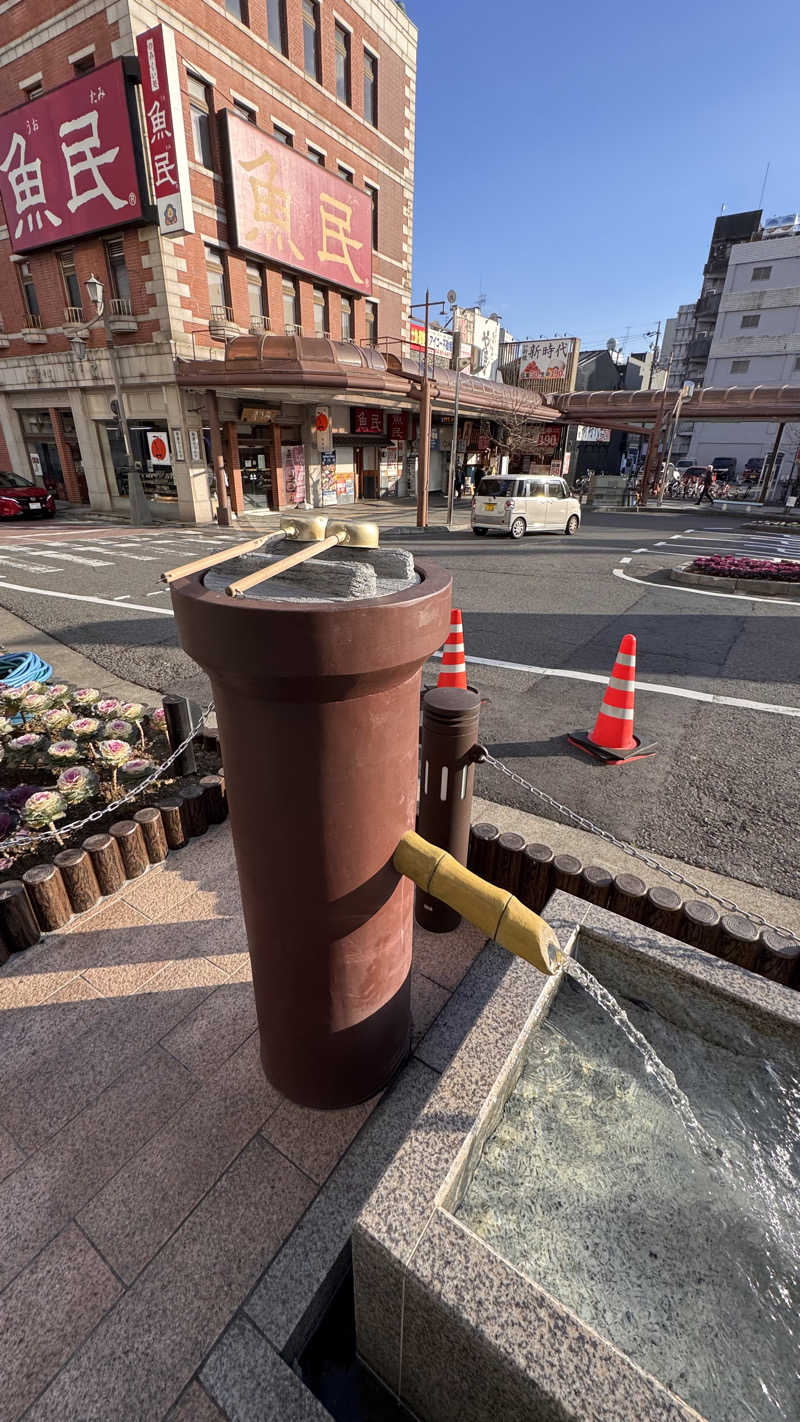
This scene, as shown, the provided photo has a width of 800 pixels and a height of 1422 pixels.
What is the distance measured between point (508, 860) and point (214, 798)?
6.52 ft

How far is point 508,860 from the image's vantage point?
328 cm

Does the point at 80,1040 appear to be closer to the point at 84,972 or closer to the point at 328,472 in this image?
the point at 84,972

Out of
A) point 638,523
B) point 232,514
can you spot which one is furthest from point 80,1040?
point 638,523

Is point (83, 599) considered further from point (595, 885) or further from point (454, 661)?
point (595, 885)

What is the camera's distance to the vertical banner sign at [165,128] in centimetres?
1504

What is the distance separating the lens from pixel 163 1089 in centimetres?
245

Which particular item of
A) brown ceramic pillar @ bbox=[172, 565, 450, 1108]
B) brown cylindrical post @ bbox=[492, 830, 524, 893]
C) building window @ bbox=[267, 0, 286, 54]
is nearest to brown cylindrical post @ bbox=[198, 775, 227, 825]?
brown cylindrical post @ bbox=[492, 830, 524, 893]

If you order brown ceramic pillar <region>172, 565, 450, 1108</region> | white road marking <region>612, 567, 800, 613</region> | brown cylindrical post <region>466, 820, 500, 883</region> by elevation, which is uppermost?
brown ceramic pillar <region>172, 565, 450, 1108</region>

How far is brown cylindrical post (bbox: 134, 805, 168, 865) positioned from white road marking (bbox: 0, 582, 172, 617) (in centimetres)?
621

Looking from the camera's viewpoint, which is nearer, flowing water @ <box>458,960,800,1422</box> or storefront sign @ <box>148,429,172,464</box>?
flowing water @ <box>458,960,800,1422</box>

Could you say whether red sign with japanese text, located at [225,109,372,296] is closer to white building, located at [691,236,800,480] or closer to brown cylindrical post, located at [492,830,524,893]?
brown cylindrical post, located at [492,830,524,893]

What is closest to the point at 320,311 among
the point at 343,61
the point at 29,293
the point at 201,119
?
the point at 201,119

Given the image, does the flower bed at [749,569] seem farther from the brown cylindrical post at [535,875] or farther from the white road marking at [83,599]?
the brown cylindrical post at [535,875]

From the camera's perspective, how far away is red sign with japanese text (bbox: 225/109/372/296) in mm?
18766
